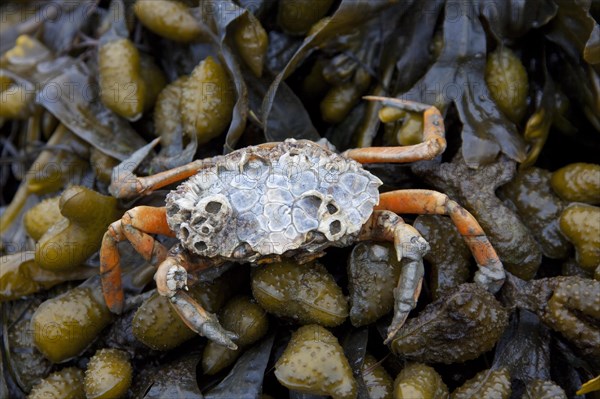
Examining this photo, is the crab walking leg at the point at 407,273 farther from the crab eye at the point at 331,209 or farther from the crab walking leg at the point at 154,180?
the crab walking leg at the point at 154,180

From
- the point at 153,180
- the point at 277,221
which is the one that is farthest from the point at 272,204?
the point at 153,180

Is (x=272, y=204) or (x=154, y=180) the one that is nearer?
(x=272, y=204)

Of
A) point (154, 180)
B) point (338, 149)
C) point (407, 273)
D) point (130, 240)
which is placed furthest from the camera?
point (338, 149)

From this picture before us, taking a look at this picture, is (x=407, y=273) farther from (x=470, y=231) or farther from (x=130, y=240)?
(x=130, y=240)

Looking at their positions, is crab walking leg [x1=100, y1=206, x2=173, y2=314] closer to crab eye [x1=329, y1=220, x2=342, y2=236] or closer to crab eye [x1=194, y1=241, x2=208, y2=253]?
crab eye [x1=194, y1=241, x2=208, y2=253]

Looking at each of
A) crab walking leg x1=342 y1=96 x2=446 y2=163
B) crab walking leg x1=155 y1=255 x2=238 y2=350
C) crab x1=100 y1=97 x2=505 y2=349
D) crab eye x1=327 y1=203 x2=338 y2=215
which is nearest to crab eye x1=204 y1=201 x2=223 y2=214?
crab x1=100 y1=97 x2=505 y2=349

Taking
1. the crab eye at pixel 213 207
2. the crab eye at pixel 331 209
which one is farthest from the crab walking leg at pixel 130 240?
the crab eye at pixel 331 209

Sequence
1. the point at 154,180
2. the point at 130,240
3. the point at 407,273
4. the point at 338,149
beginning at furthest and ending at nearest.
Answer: the point at 338,149 < the point at 154,180 < the point at 130,240 < the point at 407,273

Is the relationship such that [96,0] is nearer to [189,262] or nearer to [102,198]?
[102,198]
